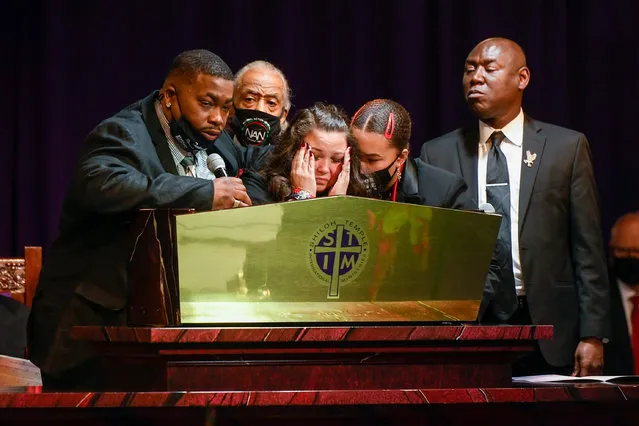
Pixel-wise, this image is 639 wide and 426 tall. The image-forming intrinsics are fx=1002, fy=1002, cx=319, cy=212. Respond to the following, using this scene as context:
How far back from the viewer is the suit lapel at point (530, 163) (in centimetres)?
303

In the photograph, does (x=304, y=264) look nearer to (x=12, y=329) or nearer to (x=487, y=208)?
(x=487, y=208)

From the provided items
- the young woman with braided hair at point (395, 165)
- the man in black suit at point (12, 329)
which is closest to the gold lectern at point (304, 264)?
the young woman with braided hair at point (395, 165)

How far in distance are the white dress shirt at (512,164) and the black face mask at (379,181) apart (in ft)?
2.26

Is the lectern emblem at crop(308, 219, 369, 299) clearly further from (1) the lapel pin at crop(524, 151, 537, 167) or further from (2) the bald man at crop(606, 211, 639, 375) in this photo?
(2) the bald man at crop(606, 211, 639, 375)

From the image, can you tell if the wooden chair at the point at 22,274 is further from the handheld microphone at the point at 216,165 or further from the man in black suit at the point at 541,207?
the man in black suit at the point at 541,207

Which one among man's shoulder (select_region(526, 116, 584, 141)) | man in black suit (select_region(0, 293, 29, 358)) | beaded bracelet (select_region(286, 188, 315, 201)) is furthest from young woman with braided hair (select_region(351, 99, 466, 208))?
man in black suit (select_region(0, 293, 29, 358))

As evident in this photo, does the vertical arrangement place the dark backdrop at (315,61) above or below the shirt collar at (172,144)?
above

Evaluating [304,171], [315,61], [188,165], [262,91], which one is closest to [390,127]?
[304,171]

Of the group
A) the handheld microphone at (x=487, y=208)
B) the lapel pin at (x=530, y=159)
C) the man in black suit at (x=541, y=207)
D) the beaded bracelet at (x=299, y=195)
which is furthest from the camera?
the lapel pin at (x=530, y=159)

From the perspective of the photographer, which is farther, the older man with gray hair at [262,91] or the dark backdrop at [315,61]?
the dark backdrop at [315,61]

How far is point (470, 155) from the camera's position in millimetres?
3141

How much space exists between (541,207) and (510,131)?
0.29 metres

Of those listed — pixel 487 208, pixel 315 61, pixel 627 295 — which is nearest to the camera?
pixel 487 208

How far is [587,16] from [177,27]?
1624 millimetres
